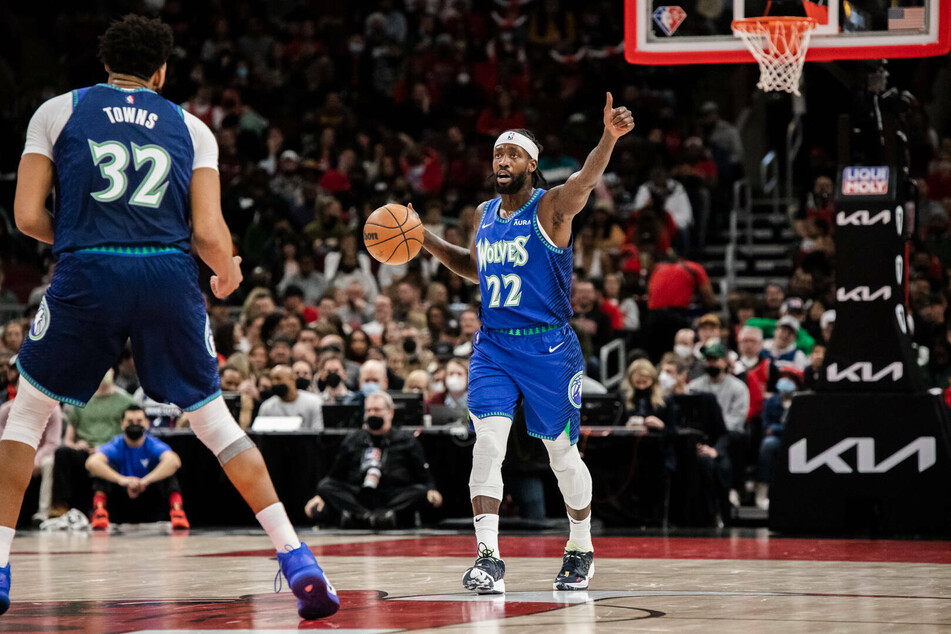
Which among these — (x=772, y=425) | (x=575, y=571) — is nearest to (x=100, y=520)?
(x=772, y=425)

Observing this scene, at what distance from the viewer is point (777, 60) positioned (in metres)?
10.2

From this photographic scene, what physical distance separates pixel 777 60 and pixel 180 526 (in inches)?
268

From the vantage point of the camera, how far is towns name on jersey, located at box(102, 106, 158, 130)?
5.41 meters

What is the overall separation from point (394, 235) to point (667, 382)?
6.12 m

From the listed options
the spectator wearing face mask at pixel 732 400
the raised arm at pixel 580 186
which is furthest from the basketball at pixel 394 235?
the spectator wearing face mask at pixel 732 400

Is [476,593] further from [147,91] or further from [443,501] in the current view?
[443,501]

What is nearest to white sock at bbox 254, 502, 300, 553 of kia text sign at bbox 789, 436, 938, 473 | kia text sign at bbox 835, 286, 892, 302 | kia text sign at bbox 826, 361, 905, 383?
kia text sign at bbox 789, 436, 938, 473

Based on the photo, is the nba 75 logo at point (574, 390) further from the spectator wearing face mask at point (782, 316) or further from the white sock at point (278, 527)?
the spectator wearing face mask at point (782, 316)

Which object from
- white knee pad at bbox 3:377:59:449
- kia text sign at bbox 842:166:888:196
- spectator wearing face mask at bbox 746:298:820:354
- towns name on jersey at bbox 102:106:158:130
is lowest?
white knee pad at bbox 3:377:59:449

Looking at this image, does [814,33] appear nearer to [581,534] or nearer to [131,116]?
[581,534]

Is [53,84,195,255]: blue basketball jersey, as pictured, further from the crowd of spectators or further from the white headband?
the crowd of spectators

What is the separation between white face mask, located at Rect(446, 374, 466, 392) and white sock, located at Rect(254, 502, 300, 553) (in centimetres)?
791

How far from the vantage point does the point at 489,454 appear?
677 centimetres

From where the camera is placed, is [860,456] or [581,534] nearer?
[581,534]
